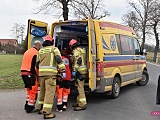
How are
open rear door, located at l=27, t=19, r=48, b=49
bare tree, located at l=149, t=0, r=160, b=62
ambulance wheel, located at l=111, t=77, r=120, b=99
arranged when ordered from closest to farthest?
open rear door, located at l=27, t=19, r=48, b=49 < ambulance wheel, located at l=111, t=77, r=120, b=99 < bare tree, located at l=149, t=0, r=160, b=62

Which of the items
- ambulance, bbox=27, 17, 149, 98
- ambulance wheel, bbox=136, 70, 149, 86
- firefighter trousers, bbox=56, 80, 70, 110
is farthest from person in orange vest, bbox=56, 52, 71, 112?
ambulance wheel, bbox=136, 70, 149, 86

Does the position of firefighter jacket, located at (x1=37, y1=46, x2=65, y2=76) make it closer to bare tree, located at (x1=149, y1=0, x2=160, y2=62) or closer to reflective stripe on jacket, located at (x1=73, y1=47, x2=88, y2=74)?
reflective stripe on jacket, located at (x1=73, y1=47, x2=88, y2=74)

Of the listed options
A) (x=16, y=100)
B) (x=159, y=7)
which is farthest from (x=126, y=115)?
(x=159, y=7)

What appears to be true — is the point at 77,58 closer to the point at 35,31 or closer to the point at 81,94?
the point at 81,94

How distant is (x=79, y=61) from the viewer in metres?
6.69

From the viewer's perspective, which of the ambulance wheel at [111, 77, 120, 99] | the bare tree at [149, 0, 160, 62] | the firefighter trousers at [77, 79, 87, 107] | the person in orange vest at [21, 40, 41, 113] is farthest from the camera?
the bare tree at [149, 0, 160, 62]

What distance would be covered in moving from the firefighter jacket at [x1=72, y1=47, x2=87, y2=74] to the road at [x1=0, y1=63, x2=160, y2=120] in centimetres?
107

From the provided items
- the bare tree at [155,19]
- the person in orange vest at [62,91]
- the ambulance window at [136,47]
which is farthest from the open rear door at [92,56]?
the bare tree at [155,19]

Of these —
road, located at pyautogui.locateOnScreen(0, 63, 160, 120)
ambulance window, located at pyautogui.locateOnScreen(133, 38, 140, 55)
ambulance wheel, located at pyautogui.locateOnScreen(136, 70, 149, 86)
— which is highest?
ambulance window, located at pyautogui.locateOnScreen(133, 38, 140, 55)

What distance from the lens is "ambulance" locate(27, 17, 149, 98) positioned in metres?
6.80

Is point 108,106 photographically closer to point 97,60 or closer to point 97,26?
point 97,60

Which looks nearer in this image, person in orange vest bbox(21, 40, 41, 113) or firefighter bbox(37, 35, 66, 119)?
firefighter bbox(37, 35, 66, 119)

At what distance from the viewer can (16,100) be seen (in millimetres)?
7781

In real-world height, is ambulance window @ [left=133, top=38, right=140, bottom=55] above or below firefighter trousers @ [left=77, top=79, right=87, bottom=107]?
above
